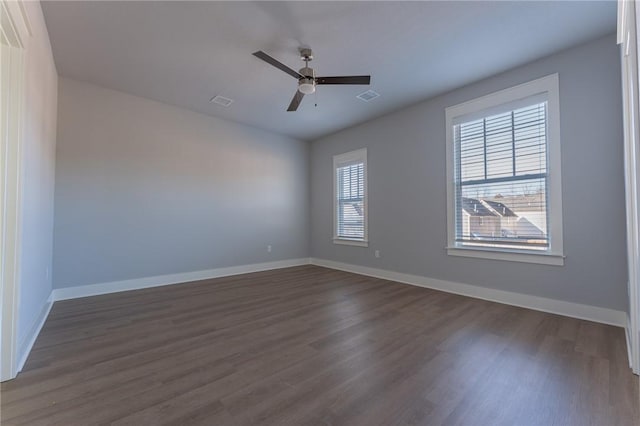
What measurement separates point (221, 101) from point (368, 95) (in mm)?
2270

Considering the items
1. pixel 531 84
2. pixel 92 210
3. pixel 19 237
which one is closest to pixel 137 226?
pixel 92 210

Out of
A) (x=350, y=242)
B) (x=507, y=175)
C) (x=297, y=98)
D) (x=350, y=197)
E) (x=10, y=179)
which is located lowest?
(x=350, y=242)

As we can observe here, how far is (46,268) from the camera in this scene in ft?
9.53

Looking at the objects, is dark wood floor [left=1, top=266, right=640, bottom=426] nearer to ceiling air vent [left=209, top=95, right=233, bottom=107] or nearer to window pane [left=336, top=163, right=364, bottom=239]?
window pane [left=336, top=163, right=364, bottom=239]

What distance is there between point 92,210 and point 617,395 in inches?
212

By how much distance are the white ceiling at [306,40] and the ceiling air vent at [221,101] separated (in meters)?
0.15

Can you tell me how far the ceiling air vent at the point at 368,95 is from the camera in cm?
376

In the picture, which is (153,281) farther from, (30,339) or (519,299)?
(519,299)

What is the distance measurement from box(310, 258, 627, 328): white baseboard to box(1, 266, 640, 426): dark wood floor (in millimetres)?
130

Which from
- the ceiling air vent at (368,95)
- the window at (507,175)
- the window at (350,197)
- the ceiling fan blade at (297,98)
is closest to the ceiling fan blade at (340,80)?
the ceiling fan blade at (297,98)

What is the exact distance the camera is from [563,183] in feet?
9.20

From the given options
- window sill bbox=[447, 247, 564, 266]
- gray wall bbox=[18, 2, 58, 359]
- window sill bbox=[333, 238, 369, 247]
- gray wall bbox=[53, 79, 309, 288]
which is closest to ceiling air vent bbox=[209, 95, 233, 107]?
gray wall bbox=[53, 79, 309, 288]

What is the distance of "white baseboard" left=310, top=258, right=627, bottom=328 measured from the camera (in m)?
2.54

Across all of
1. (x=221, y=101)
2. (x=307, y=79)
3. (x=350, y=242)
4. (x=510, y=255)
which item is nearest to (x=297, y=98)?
(x=307, y=79)
